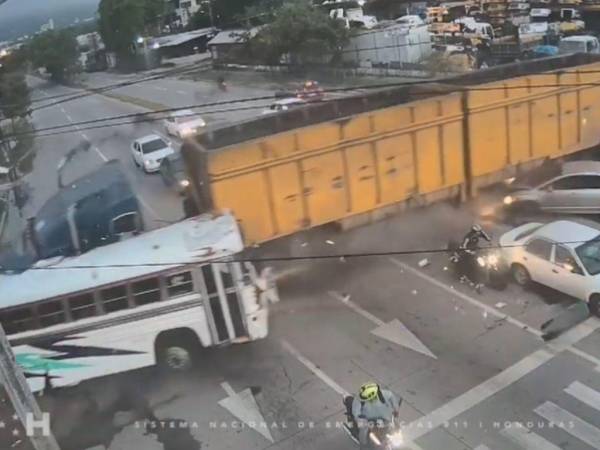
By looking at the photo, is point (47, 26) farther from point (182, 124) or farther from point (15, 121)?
point (182, 124)

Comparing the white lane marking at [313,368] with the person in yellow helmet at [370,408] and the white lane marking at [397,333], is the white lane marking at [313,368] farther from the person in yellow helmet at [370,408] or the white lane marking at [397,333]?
the person in yellow helmet at [370,408]

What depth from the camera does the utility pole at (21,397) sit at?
7.22 metres

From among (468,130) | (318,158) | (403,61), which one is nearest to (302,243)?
(318,158)

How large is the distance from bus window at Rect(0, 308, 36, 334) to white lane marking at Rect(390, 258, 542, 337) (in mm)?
6328

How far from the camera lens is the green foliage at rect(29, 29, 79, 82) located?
40.2m

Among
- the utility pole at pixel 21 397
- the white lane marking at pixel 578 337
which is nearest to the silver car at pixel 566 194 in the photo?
the white lane marking at pixel 578 337

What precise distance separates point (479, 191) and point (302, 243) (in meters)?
3.66

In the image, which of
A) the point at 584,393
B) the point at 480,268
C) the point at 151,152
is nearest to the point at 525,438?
the point at 584,393

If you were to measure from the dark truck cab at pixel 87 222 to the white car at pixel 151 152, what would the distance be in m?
5.87

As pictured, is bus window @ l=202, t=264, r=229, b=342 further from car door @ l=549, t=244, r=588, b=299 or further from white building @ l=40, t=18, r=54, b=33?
white building @ l=40, t=18, r=54, b=33

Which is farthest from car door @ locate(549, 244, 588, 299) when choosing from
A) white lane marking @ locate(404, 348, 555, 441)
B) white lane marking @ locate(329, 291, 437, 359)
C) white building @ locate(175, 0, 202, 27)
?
white building @ locate(175, 0, 202, 27)

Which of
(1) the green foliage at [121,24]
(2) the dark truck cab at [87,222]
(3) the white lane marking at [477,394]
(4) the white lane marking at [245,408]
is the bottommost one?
(3) the white lane marking at [477,394]

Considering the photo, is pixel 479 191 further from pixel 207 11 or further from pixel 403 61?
pixel 207 11

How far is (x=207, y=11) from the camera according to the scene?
178ft
